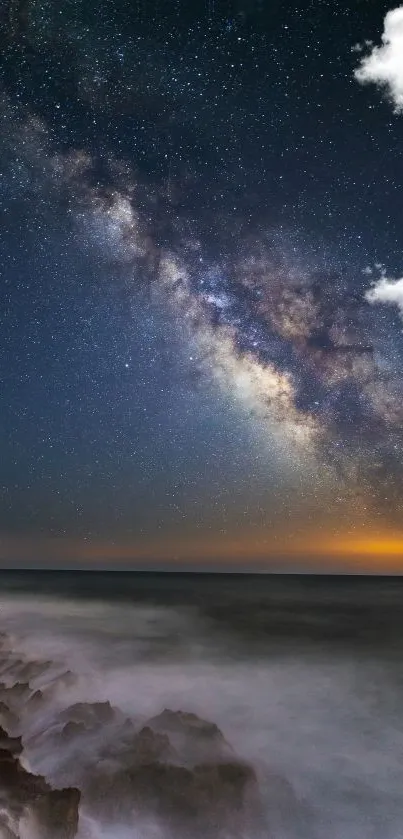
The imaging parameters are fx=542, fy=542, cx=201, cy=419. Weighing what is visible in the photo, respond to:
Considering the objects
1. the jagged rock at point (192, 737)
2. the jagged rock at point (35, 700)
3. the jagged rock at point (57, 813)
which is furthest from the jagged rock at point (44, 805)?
the jagged rock at point (35, 700)

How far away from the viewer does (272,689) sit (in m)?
23.5

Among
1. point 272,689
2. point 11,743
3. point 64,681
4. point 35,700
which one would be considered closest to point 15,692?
point 35,700

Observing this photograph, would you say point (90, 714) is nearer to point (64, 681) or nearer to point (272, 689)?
point (64, 681)

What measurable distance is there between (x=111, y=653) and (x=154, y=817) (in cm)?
2184

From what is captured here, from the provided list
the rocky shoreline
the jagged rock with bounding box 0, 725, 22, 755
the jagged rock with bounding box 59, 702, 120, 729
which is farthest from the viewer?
the jagged rock with bounding box 59, 702, 120, 729

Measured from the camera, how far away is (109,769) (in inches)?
419

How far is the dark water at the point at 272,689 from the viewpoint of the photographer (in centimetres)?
1148

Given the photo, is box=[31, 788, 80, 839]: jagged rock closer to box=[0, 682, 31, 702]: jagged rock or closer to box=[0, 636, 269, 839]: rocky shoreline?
box=[0, 636, 269, 839]: rocky shoreline

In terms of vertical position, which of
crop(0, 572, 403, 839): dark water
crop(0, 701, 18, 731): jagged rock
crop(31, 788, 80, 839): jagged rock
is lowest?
crop(0, 572, 403, 839): dark water

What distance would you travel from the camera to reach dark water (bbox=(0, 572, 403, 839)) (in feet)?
37.7

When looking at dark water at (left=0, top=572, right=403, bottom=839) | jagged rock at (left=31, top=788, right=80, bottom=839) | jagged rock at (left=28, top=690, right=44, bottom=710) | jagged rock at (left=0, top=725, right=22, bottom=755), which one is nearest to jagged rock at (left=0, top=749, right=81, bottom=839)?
jagged rock at (left=31, top=788, right=80, bottom=839)

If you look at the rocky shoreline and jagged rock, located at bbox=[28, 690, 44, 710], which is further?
jagged rock, located at bbox=[28, 690, 44, 710]

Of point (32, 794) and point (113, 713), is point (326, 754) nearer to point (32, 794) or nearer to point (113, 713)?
point (113, 713)

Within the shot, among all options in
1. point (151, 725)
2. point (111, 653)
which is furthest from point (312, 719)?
point (111, 653)
